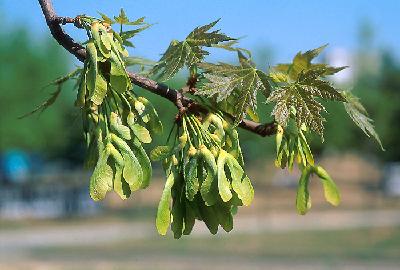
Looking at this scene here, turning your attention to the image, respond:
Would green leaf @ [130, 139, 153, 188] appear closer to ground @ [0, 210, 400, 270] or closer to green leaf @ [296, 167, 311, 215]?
green leaf @ [296, 167, 311, 215]

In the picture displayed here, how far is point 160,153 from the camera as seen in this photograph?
1.08m

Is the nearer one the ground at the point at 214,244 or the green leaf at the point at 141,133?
the green leaf at the point at 141,133

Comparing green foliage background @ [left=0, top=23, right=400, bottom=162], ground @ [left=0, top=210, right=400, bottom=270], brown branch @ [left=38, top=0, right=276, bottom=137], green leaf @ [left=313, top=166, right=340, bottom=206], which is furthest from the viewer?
green foliage background @ [left=0, top=23, right=400, bottom=162]

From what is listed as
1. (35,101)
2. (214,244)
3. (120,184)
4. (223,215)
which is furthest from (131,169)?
(35,101)

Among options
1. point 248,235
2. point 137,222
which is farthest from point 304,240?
point 137,222

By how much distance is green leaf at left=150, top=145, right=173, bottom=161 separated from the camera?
3.54ft

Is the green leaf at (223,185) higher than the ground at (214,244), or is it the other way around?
the green leaf at (223,185)

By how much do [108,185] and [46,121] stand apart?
2398 cm

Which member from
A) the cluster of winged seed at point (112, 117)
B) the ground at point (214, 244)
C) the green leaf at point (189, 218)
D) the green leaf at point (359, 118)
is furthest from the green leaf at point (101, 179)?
the ground at point (214, 244)

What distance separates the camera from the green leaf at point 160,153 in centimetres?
108

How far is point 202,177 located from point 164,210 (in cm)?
6

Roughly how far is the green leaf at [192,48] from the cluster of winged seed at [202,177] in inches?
2.5

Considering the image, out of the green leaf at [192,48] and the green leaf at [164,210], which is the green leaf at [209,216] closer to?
the green leaf at [164,210]

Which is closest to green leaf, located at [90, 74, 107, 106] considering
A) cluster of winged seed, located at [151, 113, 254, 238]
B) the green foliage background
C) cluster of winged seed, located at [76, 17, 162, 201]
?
cluster of winged seed, located at [76, 17, 162, 201]
